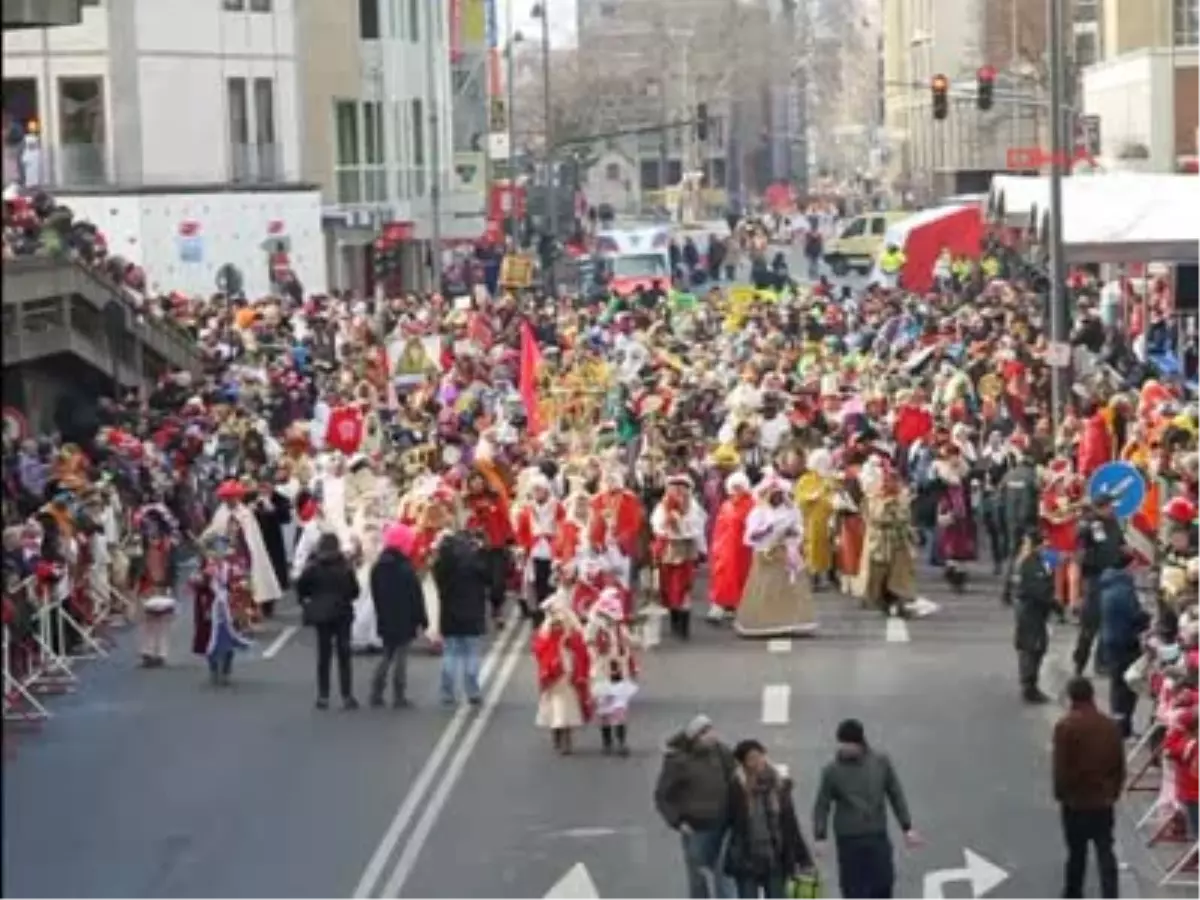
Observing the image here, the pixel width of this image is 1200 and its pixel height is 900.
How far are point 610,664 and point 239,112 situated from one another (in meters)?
44.3

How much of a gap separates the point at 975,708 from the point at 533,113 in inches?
5848

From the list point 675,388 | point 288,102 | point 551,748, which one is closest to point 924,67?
point 288,102

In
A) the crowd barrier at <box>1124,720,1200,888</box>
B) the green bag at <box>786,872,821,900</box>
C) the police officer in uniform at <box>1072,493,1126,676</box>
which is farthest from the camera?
the police officer in uniform at <box>1072,493,1126,676</box>

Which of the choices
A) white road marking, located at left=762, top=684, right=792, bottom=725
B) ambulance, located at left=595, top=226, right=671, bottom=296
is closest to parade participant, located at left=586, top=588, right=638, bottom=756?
white road marking, located at left=762, top=684, right=792, bottom=725

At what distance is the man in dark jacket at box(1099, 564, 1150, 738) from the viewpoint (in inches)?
806

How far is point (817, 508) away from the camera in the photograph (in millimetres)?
28297

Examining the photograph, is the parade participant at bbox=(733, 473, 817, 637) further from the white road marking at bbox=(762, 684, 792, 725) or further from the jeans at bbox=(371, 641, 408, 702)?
the jeans at bbox=(371, 641, 408, 702)

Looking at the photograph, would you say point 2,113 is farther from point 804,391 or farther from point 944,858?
point 804,391

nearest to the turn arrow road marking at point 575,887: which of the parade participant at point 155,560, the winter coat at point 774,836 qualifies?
the winter coat at point 774,836

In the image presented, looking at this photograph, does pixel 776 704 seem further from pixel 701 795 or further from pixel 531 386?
pixel 531 386

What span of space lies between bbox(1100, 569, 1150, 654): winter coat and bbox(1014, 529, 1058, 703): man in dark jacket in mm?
1709

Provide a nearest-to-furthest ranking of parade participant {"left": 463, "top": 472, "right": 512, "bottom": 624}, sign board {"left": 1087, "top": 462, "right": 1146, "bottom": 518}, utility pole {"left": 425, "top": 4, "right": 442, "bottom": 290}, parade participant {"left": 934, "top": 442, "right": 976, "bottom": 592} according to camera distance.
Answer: sign board {"left": 1087, "top": 462, "right": 1146, "bottom": 518} < parade participant {"left": 463, "top": 472, "right": 512, "bottom": 624} < parade participant {"left": 934, "top": 442, "right": 976, "bottom": 592} < utility pole {"left": 425, "top": 4, "right": 442, "bottom": 290}

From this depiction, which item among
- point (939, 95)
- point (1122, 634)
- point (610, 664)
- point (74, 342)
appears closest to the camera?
point (1122, 634)

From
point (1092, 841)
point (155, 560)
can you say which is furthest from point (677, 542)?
point (1092, 841)
